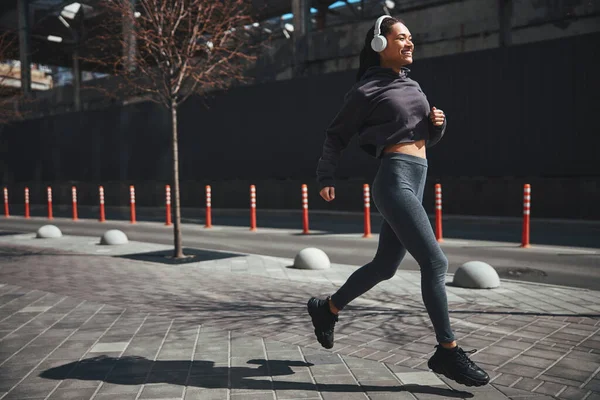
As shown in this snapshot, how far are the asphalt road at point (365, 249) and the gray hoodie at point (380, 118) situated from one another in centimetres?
504

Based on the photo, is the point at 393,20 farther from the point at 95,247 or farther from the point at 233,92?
the point at 233,92

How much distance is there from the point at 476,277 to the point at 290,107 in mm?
15279

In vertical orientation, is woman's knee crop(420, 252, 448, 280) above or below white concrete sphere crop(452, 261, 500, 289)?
above

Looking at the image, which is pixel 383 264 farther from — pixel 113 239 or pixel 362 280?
pixel 113 239

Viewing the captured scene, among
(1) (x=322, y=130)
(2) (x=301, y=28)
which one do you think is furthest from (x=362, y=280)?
(2) (x=301, y=28)

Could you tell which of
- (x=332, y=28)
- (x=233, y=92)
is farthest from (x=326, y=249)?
(x=332, y=28)

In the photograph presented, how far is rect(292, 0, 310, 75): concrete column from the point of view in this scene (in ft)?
79.8

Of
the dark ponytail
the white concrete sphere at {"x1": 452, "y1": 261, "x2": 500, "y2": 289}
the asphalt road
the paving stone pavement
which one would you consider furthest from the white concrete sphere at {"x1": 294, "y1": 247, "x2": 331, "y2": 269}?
the dark ponytail

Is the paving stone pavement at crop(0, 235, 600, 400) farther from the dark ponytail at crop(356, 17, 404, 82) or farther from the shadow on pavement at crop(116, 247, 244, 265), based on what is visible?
the dark ponytail at crop(356, 17, 404, 82)

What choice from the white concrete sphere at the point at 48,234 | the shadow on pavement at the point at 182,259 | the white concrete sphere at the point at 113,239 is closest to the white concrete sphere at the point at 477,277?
the shadow on pavement at the point at 182,259

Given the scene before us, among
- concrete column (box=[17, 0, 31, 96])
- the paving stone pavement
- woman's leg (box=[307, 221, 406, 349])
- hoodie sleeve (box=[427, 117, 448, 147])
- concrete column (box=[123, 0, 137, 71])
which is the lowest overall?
the paving stone pavement

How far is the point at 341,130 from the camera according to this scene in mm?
3660

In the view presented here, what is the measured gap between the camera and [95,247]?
12.0 meters

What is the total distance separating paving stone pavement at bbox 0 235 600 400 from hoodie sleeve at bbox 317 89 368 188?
126 centimetres
